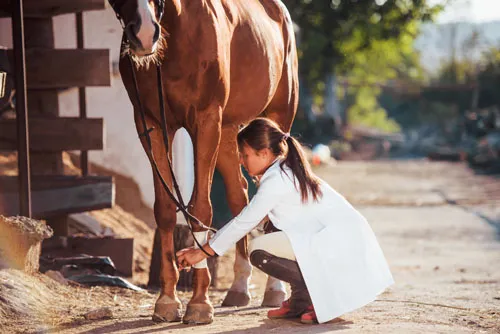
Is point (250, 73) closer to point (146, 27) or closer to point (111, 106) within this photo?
point (146, 27)

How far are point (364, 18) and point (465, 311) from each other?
33.1m

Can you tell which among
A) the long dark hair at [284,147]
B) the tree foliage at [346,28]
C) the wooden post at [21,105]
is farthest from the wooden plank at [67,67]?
the tree foliage at [346,28]

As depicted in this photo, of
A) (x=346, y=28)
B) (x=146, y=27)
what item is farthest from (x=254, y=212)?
(x=346, y=28)

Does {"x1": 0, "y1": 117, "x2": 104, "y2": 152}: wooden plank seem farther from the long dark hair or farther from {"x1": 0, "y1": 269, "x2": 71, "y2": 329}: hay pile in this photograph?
the long dark hair

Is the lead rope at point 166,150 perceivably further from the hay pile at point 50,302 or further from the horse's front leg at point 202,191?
the hay pile at point 50,302

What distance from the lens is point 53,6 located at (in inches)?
318

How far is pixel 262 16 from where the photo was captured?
23.4 ft

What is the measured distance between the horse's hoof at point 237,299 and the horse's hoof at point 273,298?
5.6 inches

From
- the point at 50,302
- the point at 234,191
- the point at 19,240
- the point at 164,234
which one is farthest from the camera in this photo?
the point at 234,191

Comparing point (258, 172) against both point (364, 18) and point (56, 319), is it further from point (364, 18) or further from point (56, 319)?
point (364, 18)

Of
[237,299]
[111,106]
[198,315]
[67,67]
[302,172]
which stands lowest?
[237,299]

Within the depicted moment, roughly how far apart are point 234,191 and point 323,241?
1681 millimetres

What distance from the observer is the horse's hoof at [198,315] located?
224 inches

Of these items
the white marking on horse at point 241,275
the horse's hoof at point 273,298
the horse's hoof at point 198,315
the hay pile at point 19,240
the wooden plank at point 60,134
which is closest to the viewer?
the horse's hoof at point 198,315
